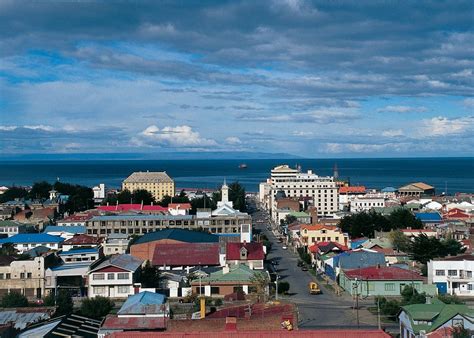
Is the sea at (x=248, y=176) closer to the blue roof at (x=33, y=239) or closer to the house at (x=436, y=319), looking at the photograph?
the blue roof at (x=33, y=239)

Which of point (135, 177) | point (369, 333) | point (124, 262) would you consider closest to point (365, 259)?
point (124, 262)

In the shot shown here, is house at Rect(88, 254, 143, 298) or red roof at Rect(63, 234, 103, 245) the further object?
red roof at Rect(63, 234, 103, 245)

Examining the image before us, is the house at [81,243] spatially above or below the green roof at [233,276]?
above

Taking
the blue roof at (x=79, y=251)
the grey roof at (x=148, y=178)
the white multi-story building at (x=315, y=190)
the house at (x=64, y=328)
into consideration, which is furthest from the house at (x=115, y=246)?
the grey roof at (x=148, y=178)

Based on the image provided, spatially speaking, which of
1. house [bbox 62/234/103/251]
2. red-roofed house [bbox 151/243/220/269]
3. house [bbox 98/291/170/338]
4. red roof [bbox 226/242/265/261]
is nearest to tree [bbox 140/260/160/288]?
A: red-roofed house [bbox 151/243/220/269]

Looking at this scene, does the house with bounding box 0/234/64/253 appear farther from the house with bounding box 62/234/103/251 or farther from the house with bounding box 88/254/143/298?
the house with bounding box 88/254/143/298

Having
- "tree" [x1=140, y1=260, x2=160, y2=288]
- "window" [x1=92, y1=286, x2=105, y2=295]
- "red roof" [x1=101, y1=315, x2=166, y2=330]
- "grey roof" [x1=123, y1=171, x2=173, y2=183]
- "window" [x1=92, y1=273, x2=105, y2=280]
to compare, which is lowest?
"window" [x1=92, y1=286, x2=105, y2=295]

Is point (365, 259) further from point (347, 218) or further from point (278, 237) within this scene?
point (278, 237)
